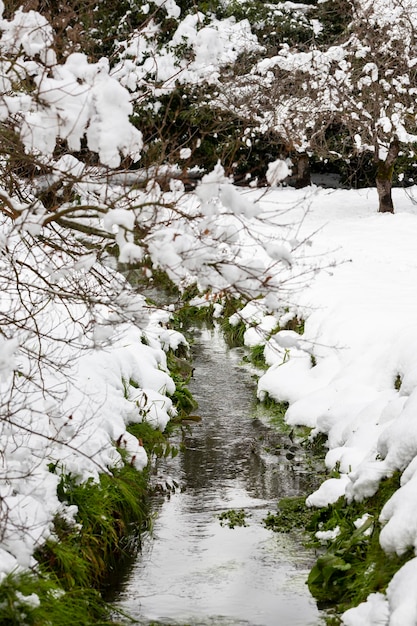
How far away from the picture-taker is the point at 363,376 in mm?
9117

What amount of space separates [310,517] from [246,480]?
117 centimetres

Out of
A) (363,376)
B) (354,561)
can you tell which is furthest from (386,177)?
(354,561)

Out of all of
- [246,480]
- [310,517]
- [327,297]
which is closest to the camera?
[310,517]

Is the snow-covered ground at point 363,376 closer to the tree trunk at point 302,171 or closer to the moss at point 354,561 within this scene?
the moss at point 354,561

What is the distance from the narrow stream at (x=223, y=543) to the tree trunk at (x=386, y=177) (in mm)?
9976

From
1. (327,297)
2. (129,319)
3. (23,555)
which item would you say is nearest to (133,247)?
(129,319)

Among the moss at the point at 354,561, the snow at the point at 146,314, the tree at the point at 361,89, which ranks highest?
the tree at the point at 361,89

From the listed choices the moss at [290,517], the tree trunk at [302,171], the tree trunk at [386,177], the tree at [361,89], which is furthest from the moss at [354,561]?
the tree trunk at [302,171]

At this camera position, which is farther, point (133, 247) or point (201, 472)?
point (201, 472)

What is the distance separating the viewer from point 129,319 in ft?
15.5

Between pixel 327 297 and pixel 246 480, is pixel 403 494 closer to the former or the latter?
pixel 246 480

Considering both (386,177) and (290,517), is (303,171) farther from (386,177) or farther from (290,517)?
(290,517)

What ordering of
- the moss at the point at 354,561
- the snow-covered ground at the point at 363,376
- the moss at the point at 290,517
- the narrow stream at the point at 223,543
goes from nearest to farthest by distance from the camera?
the snow-covered ground at the point at 363,376, the moss at the point at 354,561, the narrow stream at the point at 223,543, the moss at the point at 290,517

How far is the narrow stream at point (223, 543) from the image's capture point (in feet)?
18.5
